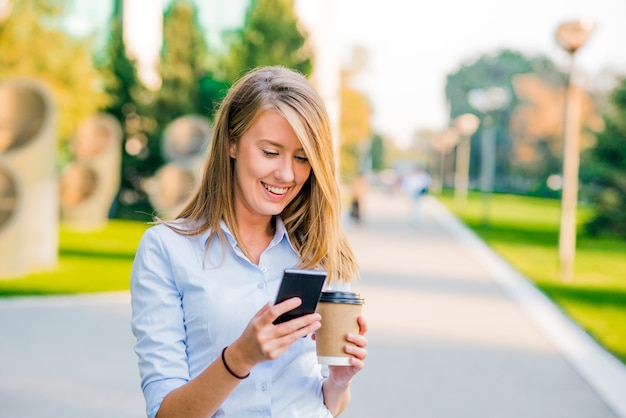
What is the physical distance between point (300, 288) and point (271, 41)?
87.2 feet

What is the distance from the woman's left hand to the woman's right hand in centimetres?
26

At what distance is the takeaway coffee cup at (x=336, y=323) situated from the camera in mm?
2346

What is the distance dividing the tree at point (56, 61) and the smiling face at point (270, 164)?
70.6ft

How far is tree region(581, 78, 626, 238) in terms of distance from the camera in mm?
32531

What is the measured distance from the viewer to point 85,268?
15312 millimetres

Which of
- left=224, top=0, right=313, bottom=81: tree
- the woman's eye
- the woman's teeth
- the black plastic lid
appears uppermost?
left=224, top=0, right=313, bottom=81: tree

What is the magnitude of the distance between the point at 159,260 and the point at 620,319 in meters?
10.6

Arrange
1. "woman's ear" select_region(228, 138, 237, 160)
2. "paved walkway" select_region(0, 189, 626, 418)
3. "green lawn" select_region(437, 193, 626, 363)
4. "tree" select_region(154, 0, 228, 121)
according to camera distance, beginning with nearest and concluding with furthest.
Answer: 1. "woman's ear" select_region(228, 138, 237, 160)
2. "paved walkway" select_region(0, 189, 626, 418)
3. "green lawn" select_region(437, 193, 626, 363)
4. "tree" select_region(154, 0, 228, 121)

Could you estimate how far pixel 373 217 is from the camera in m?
35.4

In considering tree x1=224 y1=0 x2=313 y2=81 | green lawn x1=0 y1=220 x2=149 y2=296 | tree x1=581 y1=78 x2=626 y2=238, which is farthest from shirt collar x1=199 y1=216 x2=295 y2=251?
tree x1=581 y1=78 x2=626 y2=238

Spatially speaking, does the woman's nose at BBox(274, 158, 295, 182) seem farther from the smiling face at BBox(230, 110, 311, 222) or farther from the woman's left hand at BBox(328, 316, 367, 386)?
the woman's left hand at BBox(328, 316, 367, 386)

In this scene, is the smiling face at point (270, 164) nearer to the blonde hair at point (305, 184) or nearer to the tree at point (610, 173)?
the blonde hair at point (305, 184)

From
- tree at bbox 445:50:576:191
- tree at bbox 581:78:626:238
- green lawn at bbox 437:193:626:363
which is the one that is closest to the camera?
green lawn at bbox 437:193:626:363

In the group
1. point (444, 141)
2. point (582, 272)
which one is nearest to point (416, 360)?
point (582, 272)
